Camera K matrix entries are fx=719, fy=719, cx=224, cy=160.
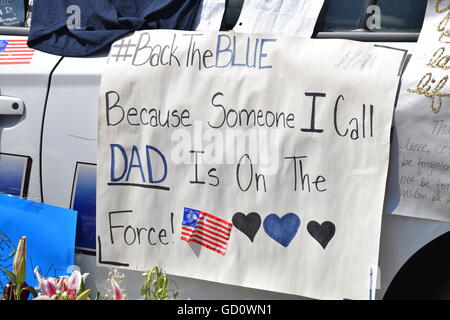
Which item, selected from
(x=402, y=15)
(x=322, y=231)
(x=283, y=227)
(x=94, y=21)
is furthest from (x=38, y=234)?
(x=402, y=15)

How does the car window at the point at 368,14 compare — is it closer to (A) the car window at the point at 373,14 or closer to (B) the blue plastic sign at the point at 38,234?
(A) the car window at the point at 373,14

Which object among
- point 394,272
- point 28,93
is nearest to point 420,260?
point 394,272

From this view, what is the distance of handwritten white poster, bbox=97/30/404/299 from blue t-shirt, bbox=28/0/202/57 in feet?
0.27

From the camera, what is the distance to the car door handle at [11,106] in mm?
2938

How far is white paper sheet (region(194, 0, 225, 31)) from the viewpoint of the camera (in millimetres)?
2807

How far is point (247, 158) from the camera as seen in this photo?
2.61 m

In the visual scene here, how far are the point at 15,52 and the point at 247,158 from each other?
115cm

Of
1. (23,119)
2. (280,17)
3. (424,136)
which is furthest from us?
(23,119)

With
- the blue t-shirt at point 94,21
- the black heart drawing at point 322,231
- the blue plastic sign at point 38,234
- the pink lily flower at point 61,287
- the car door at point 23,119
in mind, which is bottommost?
the pink lily flower at point 61,287

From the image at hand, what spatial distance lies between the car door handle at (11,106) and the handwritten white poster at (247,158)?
40cm

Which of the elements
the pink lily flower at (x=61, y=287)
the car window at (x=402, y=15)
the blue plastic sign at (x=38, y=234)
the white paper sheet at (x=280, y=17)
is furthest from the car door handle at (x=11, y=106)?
the car window at (x=402, y=15)

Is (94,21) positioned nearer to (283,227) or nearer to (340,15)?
(340,15)

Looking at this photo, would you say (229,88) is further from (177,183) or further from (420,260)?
(420,260)

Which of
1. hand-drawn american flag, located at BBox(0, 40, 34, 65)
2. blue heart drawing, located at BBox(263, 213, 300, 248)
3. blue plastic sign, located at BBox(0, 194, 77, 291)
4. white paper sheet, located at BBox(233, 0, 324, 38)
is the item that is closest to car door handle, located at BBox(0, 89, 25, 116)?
hand-drawn american flag, located at BBox(0, 40, 34, 65)
